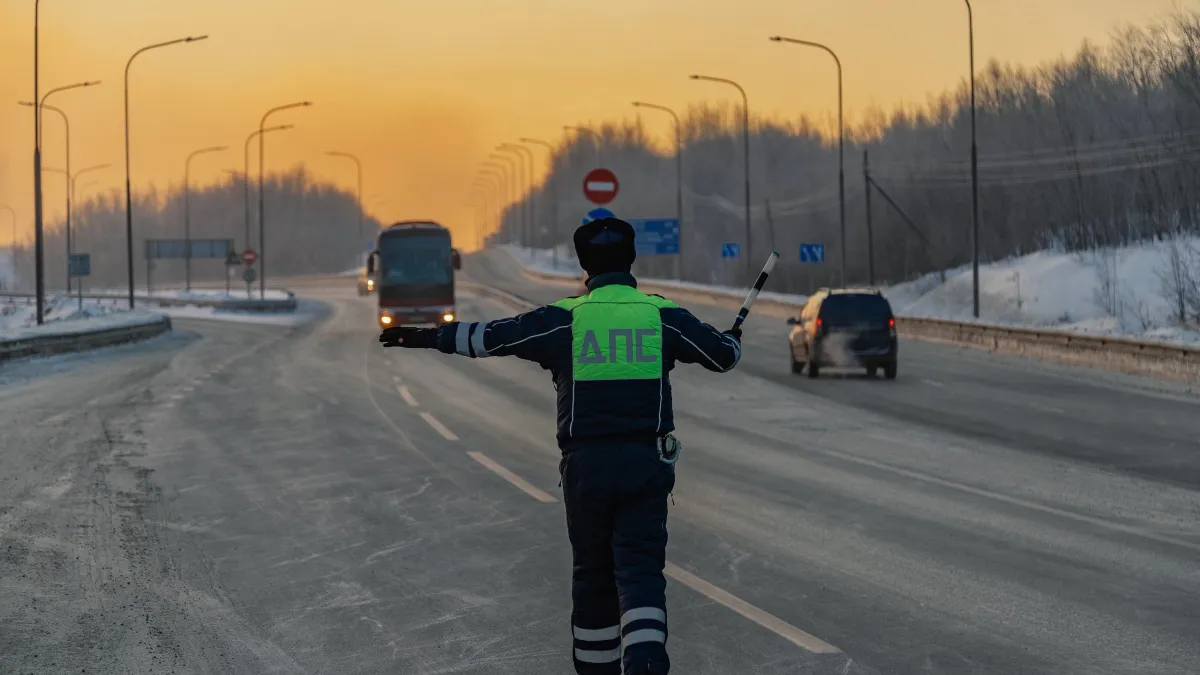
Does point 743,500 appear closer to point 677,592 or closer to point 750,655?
point 677,592

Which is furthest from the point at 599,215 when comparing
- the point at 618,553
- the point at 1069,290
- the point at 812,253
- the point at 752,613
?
the point at 1069,290

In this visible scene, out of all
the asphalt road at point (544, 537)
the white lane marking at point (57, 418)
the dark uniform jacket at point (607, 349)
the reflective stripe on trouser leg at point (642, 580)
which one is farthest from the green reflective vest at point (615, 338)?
the white lane marking at point (57, 418)

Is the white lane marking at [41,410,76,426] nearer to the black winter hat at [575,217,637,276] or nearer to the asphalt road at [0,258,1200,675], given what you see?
the asphalt road at [0,258,1200,675]

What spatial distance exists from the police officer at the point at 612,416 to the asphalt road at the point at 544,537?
51.2 inches

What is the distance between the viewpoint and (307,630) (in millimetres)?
7426

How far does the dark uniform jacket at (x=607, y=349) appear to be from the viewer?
17.7 ft

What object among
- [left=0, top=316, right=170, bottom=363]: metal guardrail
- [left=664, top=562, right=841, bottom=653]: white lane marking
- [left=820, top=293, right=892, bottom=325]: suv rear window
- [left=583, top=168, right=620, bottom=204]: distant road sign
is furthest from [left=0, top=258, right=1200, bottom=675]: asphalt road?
[left=0, top=316, right=170, bottom=363]: metal guardrail

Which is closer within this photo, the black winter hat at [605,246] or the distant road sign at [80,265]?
the black winter hat at [605,246]

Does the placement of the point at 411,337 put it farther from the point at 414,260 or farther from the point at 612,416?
the point at 414,260

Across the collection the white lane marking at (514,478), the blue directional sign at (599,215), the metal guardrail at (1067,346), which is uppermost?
the blue directional sign at (599,215)

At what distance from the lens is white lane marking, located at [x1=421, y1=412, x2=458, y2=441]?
17.5m

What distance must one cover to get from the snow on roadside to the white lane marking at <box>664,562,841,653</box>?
1379 inches

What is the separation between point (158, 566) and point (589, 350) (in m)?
4.84

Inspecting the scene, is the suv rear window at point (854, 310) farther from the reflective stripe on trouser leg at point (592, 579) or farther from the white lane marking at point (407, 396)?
the reflective stripe on trouser leg at point (592, 579)
